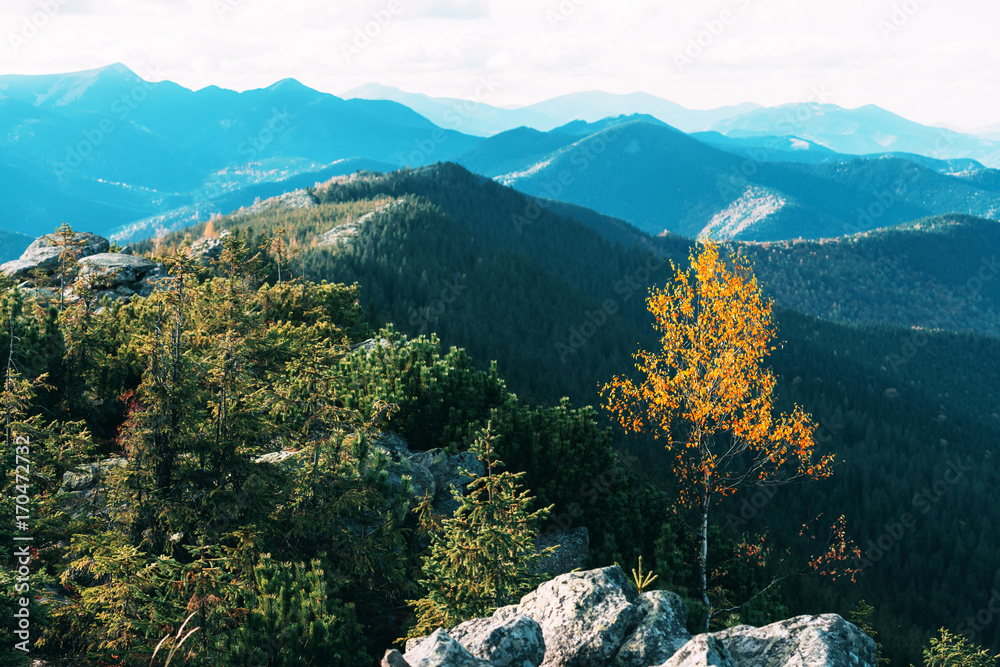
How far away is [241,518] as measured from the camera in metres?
13.1

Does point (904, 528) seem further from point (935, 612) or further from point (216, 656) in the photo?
point (216, 656)

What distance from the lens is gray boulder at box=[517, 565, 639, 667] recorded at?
35.3ft

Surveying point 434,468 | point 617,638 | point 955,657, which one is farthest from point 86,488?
point 955,657

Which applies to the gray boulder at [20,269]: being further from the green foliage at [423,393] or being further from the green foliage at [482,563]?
the green foliage at [482,563]

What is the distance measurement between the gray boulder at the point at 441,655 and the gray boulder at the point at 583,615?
196 cm

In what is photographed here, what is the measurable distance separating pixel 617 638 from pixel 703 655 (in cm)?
208

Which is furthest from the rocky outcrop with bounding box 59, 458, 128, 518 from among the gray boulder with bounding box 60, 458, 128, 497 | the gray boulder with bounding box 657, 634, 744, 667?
the gray boulder with bounding box 657, 634, 744, 667

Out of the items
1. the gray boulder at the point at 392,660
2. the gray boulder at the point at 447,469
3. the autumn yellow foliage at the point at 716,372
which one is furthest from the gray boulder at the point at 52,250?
the gray boulder at the point at 392,660

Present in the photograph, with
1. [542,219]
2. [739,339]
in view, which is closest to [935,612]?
[739,339]

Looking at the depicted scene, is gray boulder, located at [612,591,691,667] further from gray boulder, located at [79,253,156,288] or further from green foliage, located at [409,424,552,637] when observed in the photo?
gray boulder, located at [79,253,156,288]

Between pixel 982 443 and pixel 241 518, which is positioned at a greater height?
pixel 241 518

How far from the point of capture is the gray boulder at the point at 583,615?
10766 millimetres

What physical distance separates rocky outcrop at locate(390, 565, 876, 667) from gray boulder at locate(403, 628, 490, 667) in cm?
1

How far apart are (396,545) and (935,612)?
80272 mm
